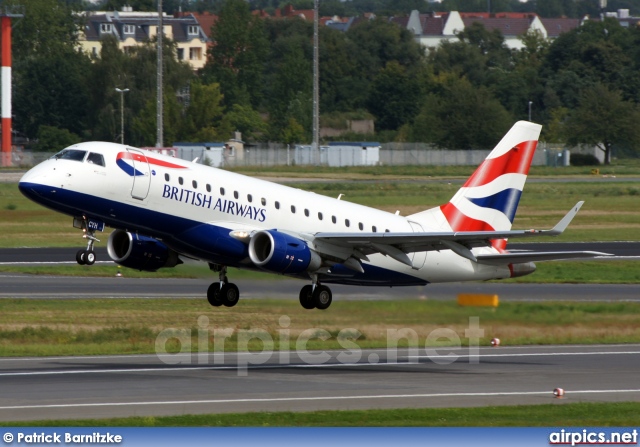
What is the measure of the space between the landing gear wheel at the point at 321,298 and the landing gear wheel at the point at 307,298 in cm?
12

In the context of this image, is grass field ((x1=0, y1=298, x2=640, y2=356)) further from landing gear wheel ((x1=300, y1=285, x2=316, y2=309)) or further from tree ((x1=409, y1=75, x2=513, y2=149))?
tree ((x1=409, y1=75, x2=513, y2=149))

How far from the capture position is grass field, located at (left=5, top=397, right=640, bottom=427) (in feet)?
88.4

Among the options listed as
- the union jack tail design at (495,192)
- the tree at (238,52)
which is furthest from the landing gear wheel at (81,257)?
the tree at (238,52)

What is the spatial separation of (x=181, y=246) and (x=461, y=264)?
427 inches

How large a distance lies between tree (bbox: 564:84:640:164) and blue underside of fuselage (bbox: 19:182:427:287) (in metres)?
109

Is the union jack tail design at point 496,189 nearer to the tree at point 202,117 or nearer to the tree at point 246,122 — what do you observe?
the tree at point 202,117

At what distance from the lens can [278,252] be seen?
3691 cm

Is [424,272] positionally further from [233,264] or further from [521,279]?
[521,279]

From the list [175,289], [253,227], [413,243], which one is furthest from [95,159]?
[175,289]

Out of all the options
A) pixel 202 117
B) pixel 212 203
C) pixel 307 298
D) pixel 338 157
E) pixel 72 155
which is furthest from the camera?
pixel 202 117

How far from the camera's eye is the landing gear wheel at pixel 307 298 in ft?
128

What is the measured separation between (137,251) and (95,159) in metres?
4.26

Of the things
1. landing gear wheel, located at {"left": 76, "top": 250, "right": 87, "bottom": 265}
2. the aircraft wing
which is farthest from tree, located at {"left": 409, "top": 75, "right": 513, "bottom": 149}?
landing gear wheel, located at {"left": 76, "top": 250, "right": 87, "bottom": 265}

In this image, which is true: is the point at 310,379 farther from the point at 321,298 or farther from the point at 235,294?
the point at 235,294
